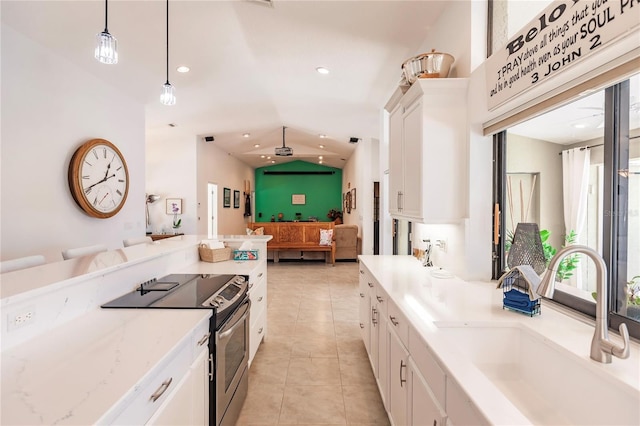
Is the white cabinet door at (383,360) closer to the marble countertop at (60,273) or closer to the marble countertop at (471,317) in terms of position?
the marble countertop at (471,317)

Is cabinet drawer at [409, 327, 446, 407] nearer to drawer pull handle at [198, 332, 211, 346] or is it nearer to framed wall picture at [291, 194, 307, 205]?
drawer pull handle at [198, 332, 211, 346]

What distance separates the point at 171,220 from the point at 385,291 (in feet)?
19.7

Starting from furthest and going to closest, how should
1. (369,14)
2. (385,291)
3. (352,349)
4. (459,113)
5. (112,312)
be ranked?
(352,349) → (369,14) → (459,113) → (385,291) → (112,312)

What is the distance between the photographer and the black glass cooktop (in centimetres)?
167

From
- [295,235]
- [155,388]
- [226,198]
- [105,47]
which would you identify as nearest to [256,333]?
[155,388]

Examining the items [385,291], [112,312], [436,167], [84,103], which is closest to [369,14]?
[436,167]

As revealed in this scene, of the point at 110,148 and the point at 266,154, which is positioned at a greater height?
the point at 266,154

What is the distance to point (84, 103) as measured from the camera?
3.61 metres

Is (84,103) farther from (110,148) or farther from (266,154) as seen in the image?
(266,154)

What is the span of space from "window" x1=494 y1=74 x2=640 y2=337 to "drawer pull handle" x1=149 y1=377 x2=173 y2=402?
5.63 feet

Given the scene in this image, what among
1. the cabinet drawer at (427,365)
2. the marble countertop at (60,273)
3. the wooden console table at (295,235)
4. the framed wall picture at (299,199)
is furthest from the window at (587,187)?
the framed wall picture at (299,199)

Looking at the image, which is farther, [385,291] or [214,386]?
[385,291]

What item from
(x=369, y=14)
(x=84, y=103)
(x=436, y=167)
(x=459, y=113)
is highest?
(x=369, y=14)

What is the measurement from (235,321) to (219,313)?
12.7 inches
